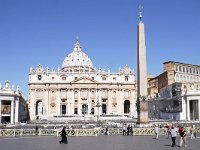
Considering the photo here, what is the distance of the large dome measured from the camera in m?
103

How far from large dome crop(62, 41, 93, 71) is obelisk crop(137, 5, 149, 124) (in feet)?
260

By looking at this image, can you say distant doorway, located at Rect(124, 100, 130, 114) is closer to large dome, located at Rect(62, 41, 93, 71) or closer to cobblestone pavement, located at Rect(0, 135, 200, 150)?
large dome, located at Rect(62, 41, 93, 71)

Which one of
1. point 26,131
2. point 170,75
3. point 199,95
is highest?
point 170,75

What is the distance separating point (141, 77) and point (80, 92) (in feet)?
208

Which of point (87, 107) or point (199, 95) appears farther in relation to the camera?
point (87, 107)

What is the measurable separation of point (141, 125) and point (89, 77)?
62.5 m

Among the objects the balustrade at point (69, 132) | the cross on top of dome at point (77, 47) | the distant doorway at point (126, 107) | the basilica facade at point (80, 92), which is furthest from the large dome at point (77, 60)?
the balustrade at point (69, 132)

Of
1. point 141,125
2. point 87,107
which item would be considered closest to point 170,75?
point 87,107

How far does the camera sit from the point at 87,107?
282 feet

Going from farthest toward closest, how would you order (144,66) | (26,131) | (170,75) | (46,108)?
(46,108), (170,75), (26,131), (144,66)

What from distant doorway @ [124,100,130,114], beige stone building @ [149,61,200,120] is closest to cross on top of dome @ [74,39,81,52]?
distant doorway @ [124,100,130,114]

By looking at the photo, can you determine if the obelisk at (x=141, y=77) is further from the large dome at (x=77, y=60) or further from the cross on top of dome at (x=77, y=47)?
the cross on top of dome at (x=77, y=47)

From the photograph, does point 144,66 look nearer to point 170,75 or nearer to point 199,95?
point 199,95

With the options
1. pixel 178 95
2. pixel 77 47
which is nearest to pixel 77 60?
pixel 77 47
